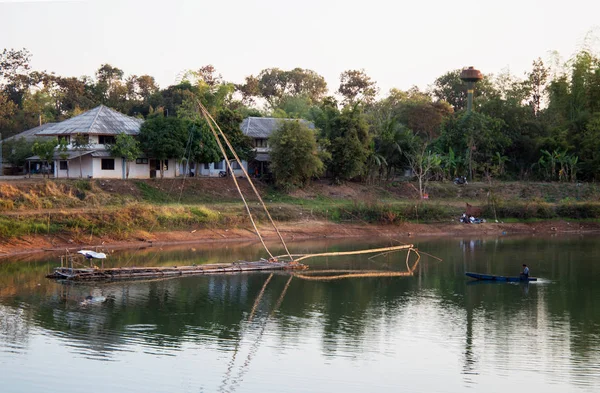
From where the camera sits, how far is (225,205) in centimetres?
5172

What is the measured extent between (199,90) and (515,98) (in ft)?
103

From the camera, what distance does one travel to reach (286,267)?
3612 centimetres

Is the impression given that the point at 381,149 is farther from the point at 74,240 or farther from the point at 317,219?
the point at 74,240

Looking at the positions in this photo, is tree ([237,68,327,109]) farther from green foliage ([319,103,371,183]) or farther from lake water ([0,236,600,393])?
lake water ([0,236,600,393])

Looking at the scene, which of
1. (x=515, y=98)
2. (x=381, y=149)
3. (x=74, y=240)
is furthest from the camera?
(x=515, y=98)

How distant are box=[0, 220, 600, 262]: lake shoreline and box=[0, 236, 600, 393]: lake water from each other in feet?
10.2

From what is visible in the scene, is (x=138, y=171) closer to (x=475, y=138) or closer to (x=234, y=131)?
(x=234, y=131)

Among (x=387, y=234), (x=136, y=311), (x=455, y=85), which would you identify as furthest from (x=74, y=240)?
(x=455, y=85)

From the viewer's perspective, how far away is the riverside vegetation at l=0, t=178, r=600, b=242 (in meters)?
43.7

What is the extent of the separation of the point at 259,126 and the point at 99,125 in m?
14.1

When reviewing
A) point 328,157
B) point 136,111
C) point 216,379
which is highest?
point 136,111

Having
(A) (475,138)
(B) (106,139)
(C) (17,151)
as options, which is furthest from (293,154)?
(C) (17,151)

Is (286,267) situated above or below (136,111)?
below

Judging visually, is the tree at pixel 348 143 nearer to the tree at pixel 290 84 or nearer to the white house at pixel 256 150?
the white house at pixel 256 150
